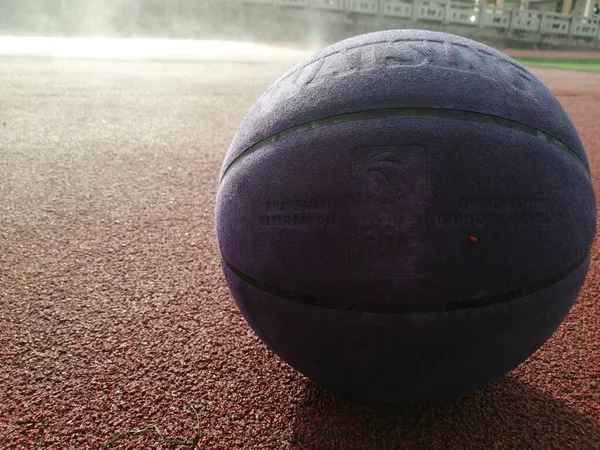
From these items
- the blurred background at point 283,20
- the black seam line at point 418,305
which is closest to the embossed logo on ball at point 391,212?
the black seam line at point 418,305

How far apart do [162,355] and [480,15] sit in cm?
4004

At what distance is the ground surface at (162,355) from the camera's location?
186cm

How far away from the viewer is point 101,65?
14.2 meters

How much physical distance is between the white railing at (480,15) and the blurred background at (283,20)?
2.7 inches

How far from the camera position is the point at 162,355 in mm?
2281

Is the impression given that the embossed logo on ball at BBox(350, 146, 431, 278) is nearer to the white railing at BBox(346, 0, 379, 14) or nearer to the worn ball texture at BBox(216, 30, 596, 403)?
the worn ball texture at BBox(216, 30, 596, 403)

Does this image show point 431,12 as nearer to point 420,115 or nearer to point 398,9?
point 398,9

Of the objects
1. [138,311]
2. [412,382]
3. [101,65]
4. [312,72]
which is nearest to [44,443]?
[138,311]

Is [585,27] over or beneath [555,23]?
beneath

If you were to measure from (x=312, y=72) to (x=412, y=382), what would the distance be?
1.09 m

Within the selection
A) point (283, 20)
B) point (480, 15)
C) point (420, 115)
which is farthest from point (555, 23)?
point (420, 115)

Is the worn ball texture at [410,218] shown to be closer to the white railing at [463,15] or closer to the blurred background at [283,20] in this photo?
the blurred background at [283,20]

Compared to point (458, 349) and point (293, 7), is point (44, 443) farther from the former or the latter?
point (293, 7)

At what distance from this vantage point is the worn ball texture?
4.86 feet
